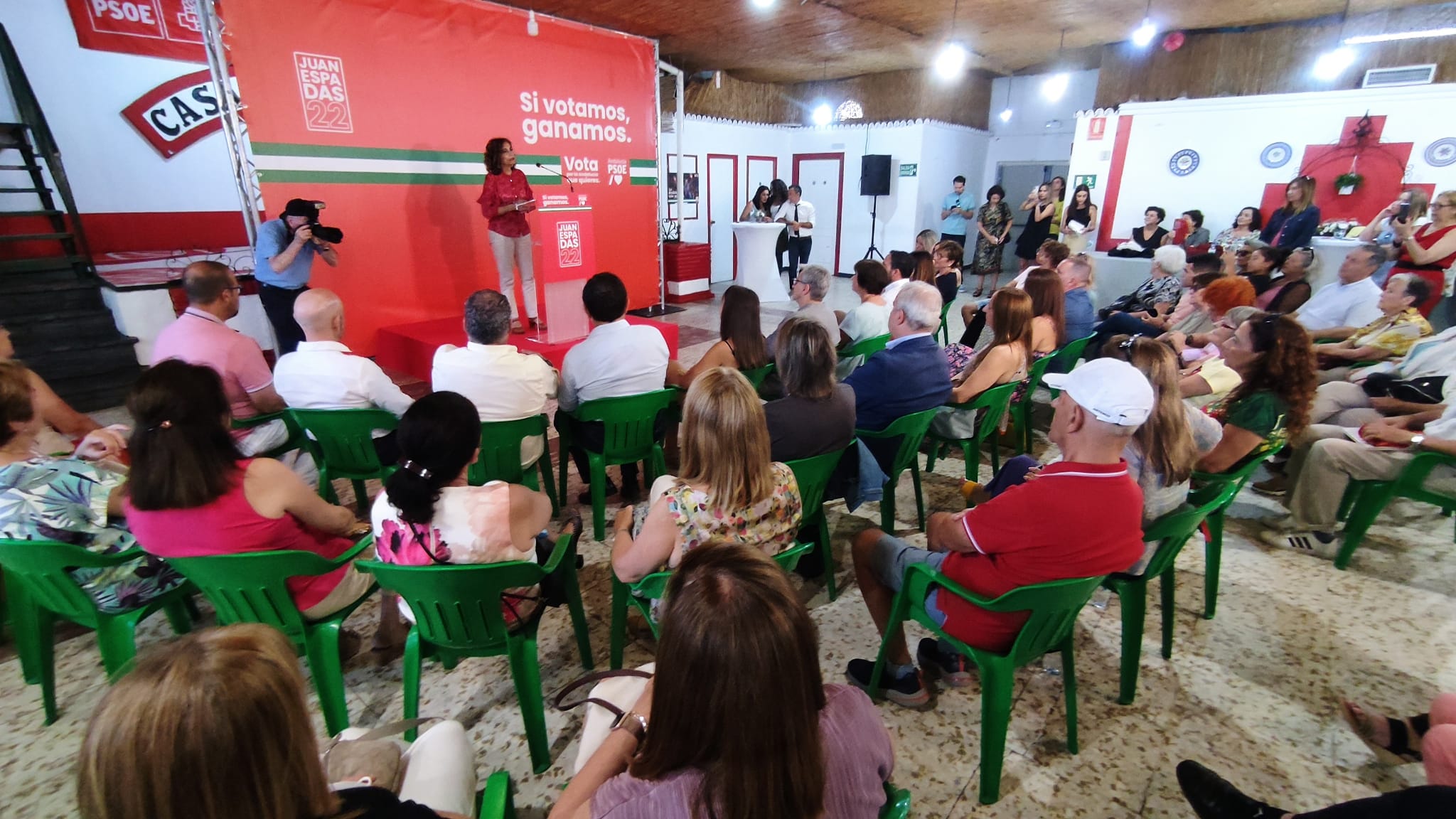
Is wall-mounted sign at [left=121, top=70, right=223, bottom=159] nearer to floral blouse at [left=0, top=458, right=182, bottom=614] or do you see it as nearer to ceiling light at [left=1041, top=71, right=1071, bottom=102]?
floral blouse at [left=0, top=458, right=182, bottom=614]

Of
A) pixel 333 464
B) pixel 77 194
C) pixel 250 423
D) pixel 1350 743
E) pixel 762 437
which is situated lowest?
pixel 1350 743

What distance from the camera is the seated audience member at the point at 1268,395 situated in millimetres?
2389

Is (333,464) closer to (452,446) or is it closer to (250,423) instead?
(250,423)

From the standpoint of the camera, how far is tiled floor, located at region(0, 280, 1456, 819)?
1.82 metres

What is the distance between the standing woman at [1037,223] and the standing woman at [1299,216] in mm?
2531

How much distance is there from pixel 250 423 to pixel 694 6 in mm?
5285

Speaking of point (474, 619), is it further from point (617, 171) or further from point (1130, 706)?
point (617, 171)

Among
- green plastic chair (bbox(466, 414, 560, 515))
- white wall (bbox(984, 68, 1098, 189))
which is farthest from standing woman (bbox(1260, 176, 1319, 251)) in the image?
green plastic chair (bbox(466, 414, 560, 515))

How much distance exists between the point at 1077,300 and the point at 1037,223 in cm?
535

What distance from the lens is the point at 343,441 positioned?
2.63 m

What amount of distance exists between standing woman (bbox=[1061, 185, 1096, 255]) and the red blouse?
655 centimetres

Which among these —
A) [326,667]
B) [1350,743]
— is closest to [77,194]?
[326,667]

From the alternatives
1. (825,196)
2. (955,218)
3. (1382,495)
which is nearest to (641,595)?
(1382,495)

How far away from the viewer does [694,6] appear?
6004mm
